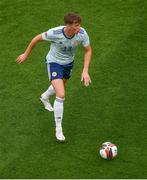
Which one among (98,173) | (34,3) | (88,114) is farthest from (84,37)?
(34,3)

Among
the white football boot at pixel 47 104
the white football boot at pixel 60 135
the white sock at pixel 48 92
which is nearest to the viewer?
the white football boot at pixel 60 135

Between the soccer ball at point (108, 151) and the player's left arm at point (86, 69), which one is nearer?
the soccer ball at point (108, 151)

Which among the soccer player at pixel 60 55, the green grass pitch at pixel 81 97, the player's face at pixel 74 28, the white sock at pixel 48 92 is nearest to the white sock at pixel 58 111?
the soccer player at pixel 60 55

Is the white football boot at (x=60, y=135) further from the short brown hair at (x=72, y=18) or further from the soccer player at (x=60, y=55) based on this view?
the short brown hair at (x=72, y=18)

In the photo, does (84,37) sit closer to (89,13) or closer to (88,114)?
(88,114)

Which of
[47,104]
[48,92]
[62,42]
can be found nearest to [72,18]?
[62,42]

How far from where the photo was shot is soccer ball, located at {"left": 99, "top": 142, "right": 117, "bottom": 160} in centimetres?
1105

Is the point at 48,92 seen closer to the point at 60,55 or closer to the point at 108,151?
the point at 60,55

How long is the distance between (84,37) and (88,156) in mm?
2352

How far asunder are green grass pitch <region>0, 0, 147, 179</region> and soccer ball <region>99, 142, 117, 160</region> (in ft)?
0.41

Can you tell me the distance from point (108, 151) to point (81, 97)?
240 cm

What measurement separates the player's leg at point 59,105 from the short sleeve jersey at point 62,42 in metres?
0.49

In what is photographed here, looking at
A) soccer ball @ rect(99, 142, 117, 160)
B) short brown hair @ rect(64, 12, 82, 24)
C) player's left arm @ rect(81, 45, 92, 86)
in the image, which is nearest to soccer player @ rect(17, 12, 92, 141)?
player's left arm @ rect(81, 45, 92, 86)

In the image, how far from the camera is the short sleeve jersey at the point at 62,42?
1145 cm
